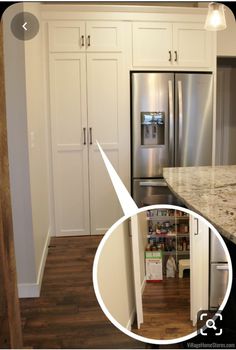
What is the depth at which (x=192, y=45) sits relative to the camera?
722mm

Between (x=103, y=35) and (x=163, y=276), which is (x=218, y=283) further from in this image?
(x=103, y=35)

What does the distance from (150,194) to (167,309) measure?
0.60ft

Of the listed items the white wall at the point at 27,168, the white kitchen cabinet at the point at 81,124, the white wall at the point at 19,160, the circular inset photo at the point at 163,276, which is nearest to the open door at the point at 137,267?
the circular inset photo at the point at 163,276

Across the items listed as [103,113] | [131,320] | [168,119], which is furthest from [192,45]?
[131,320]

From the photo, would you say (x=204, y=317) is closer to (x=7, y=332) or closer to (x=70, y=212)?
(x=7, y=332)

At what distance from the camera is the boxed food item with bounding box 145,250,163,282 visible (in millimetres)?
478

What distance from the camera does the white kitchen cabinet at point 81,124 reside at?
725mm

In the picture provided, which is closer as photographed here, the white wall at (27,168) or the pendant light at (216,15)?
the pendant light at (216,15)

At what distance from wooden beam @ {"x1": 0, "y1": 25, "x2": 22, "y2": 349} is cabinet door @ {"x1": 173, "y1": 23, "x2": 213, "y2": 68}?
1.21 ft

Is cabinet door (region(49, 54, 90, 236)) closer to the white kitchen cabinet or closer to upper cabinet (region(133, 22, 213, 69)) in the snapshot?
the white kitchen cabinet

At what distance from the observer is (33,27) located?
51cm

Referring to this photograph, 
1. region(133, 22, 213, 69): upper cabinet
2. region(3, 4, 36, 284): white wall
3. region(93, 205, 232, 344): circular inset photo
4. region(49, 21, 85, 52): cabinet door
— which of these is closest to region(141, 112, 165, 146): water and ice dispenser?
region(133, 22, 213, 69): upper cabinet

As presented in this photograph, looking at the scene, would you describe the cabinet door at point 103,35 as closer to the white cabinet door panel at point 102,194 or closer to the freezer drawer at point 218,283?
the white cabinet door panel at point 102,194

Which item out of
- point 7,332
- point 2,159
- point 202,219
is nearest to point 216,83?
point 202,219
